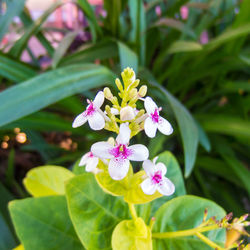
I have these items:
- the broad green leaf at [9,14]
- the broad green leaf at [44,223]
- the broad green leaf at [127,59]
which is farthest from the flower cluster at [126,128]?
the broad green leaf at [9,14]

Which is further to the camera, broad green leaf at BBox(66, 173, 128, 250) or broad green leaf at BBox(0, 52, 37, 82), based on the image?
broad green leaf at BBox(0, 52, 37, 82)

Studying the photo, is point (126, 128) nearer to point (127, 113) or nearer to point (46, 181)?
point (127, 113)

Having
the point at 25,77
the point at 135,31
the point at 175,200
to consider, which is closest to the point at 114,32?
the point at 135,31

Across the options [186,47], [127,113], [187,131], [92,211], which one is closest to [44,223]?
[92,211]

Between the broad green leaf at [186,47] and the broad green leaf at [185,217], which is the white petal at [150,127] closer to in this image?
the broad green leaf at [185,217]

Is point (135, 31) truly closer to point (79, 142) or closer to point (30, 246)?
point (79, 142)

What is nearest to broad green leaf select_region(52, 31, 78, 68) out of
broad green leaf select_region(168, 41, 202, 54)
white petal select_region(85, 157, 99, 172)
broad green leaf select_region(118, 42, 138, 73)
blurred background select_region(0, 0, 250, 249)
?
blurred background select_region(0, 0, 250, 249)

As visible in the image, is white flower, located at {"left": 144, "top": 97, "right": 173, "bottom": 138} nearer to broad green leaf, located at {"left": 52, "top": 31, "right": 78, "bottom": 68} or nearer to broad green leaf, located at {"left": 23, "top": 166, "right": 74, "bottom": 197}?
broad green leaf, located at {"left": 23, "top": 166, "right": 74, "bottom": 197}

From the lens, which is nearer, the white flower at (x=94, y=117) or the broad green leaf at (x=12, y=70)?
the white flower at (x=94, y=117)
